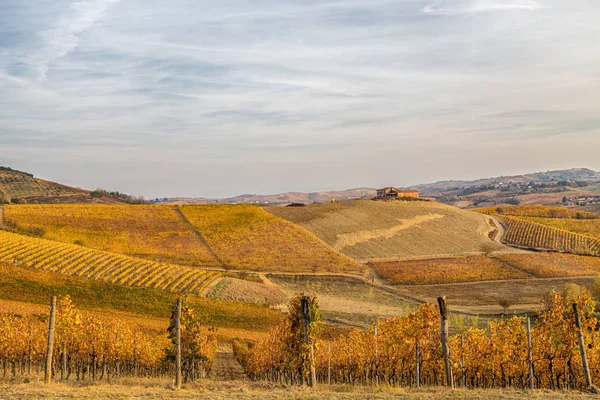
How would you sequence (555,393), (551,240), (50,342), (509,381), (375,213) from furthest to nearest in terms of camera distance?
(375,213), (551,240), (509,381), (50,342), (555,393)

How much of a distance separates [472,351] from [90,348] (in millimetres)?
29029

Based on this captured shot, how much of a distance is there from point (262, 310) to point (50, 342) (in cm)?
4599

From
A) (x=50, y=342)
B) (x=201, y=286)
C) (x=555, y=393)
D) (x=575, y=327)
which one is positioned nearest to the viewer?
(x=555, y=393)

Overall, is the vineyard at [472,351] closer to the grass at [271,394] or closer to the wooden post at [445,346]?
the wooden post at [445,346]

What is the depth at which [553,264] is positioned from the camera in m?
112

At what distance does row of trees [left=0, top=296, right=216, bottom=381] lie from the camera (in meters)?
38.7

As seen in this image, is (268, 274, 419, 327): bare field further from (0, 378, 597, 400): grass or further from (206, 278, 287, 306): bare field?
(0, 378, 597, 400): grass

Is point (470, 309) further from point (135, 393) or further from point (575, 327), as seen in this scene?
point (135, 393)

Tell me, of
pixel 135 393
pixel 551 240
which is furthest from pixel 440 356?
pixel 551 240

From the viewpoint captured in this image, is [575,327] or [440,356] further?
[440,356]

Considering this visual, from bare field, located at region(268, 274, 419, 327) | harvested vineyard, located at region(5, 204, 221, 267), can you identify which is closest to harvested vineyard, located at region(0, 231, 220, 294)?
harvested vineyard, located at region(5, 204, 221, 267)

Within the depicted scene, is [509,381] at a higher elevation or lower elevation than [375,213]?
lower

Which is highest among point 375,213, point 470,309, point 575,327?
point 375,213

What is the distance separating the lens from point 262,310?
7494 cm
